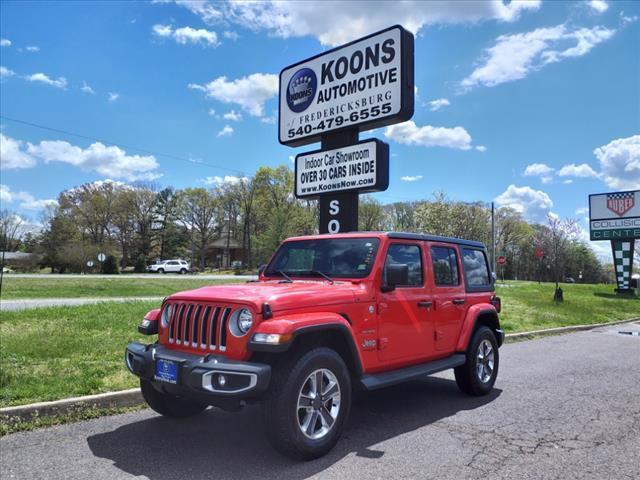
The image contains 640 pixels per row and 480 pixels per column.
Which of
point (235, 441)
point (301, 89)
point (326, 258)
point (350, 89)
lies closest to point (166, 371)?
point (235, 441)

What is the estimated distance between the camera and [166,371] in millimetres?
A: 4074

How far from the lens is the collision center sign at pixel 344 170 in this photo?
903 cm

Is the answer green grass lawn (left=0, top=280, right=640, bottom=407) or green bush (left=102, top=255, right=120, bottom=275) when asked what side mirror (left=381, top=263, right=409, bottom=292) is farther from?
green bush (left=102, top=255, right=120, bottom=275)

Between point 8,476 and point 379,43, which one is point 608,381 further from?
point 8,476

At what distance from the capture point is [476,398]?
6.23 metres

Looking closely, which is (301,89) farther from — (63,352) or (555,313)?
(555,313)

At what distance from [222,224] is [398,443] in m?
74.5

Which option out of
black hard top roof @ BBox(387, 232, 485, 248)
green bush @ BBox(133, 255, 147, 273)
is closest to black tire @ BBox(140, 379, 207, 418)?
black hard top roof @ BBox(387, 232, 485, 248)

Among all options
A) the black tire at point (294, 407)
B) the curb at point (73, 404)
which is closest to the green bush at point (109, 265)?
the curb at point (73, 404)

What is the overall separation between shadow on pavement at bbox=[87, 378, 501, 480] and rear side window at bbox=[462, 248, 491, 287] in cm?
149

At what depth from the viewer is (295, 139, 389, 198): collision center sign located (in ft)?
29.6

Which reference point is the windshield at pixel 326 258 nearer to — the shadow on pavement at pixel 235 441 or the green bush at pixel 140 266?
the shadow on pavement at pixel 235 441

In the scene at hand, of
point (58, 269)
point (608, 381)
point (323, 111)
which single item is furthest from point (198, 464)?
point (58, 269)

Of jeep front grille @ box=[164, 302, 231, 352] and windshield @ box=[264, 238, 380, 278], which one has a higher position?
windshield @ box=[264, 238, 380, 278]
